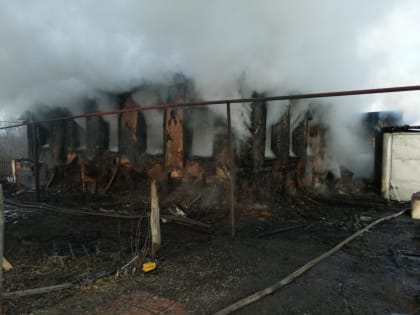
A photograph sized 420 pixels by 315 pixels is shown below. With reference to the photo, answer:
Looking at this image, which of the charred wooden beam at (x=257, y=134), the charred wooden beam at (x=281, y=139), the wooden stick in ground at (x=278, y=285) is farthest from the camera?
the charred wooden beam at (x=281, y=139)

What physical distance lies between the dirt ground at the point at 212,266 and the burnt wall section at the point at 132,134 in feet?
8.52

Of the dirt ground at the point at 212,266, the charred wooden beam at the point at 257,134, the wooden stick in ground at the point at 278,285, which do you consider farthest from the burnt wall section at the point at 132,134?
the wooden stick in ground at the point at 278,285

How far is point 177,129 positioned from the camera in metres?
7.58

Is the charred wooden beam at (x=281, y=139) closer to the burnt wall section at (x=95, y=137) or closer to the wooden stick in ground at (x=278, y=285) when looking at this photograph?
the wooden stick in ground at (x=278, y=285)

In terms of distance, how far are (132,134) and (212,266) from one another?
5634 mm

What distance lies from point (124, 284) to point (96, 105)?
7.18m

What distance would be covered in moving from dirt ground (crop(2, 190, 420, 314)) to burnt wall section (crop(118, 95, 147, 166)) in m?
2.60

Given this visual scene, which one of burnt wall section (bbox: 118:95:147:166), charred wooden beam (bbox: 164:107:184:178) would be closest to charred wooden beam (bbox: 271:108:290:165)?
charred wooden beam (bbox: 164:107:184:178)

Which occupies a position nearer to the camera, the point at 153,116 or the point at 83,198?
the point at 83,198

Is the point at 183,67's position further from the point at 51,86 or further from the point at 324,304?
the point at 324,304

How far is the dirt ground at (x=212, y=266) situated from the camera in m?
2.85

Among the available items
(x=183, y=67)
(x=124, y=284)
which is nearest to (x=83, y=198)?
(x=183, y=67)

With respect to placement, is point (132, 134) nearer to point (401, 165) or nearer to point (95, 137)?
point (95, 137)

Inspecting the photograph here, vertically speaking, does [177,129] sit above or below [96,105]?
below
